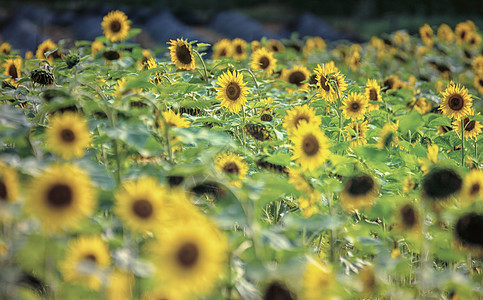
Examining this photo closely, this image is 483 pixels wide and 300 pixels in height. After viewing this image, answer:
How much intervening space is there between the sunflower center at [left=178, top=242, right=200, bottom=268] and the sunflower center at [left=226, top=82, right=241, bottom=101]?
3.84ft

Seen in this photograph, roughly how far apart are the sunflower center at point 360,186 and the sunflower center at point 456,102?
966 millimetres

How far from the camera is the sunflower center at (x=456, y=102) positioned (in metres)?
2.04

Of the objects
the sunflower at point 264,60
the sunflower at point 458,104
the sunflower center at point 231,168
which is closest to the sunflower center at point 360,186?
the sunflower center at point 231,168

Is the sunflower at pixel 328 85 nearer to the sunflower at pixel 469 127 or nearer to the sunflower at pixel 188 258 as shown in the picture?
the sunflower at pixel 469 127

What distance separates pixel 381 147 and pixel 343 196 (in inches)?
15.9

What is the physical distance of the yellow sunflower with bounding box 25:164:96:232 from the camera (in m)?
0.89

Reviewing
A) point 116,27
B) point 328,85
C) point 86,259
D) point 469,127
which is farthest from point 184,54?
point 86,259

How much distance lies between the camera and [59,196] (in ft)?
2.96

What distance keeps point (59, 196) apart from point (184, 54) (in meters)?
1.43

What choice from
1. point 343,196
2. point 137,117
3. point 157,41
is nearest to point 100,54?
point 137,117

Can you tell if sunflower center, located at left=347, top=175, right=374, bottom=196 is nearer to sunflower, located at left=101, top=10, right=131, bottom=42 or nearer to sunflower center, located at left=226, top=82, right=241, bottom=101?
sunflower center, located at left=226, top=82, right=241, bottom=101

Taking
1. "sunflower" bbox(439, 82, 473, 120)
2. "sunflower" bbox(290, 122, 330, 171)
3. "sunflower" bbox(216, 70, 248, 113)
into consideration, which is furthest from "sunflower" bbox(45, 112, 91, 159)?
"sunflower" bbox(439, 82, 473, 120)

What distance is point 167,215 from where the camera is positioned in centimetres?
96

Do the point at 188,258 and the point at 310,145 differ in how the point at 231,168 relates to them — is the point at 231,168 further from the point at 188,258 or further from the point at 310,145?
the point at 188,258
